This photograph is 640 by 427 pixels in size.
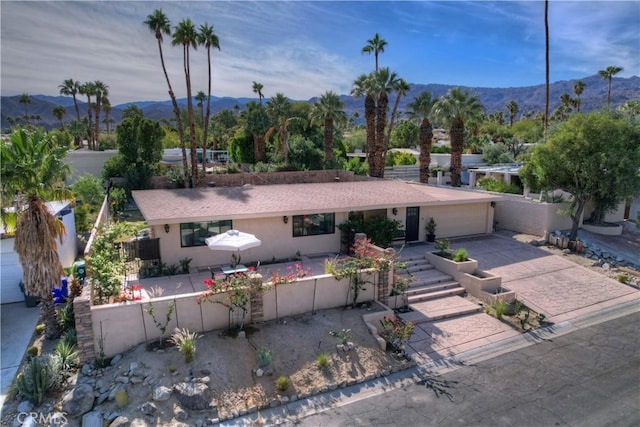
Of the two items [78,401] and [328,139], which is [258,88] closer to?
[328,139]

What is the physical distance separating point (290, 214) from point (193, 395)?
8975 millimetres

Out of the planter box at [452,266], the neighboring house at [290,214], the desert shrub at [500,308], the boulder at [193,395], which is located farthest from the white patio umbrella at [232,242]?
the desert shrub at [500,308]

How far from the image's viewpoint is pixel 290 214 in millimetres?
16953

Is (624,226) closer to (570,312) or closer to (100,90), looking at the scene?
(570,312)

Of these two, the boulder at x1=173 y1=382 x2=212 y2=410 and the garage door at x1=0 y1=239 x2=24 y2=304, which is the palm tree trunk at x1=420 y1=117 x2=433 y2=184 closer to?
the boulder at x1=173 y1=382 x2=212 y2=410

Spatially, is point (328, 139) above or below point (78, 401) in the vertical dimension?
above

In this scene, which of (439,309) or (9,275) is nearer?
(9,275)

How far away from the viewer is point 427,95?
32.8 m

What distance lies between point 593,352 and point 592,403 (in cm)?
297

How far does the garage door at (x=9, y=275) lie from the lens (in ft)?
44.8

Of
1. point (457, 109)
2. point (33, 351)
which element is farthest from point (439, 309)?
point (457, 109)

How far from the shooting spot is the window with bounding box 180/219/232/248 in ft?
52.3

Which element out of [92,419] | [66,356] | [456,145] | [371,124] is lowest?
[92,419]

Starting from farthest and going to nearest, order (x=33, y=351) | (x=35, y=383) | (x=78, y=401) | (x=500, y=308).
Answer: (x=500, y=308) → (x=33, y=351) → (x=35, y=383) → (x=78, y=401)
